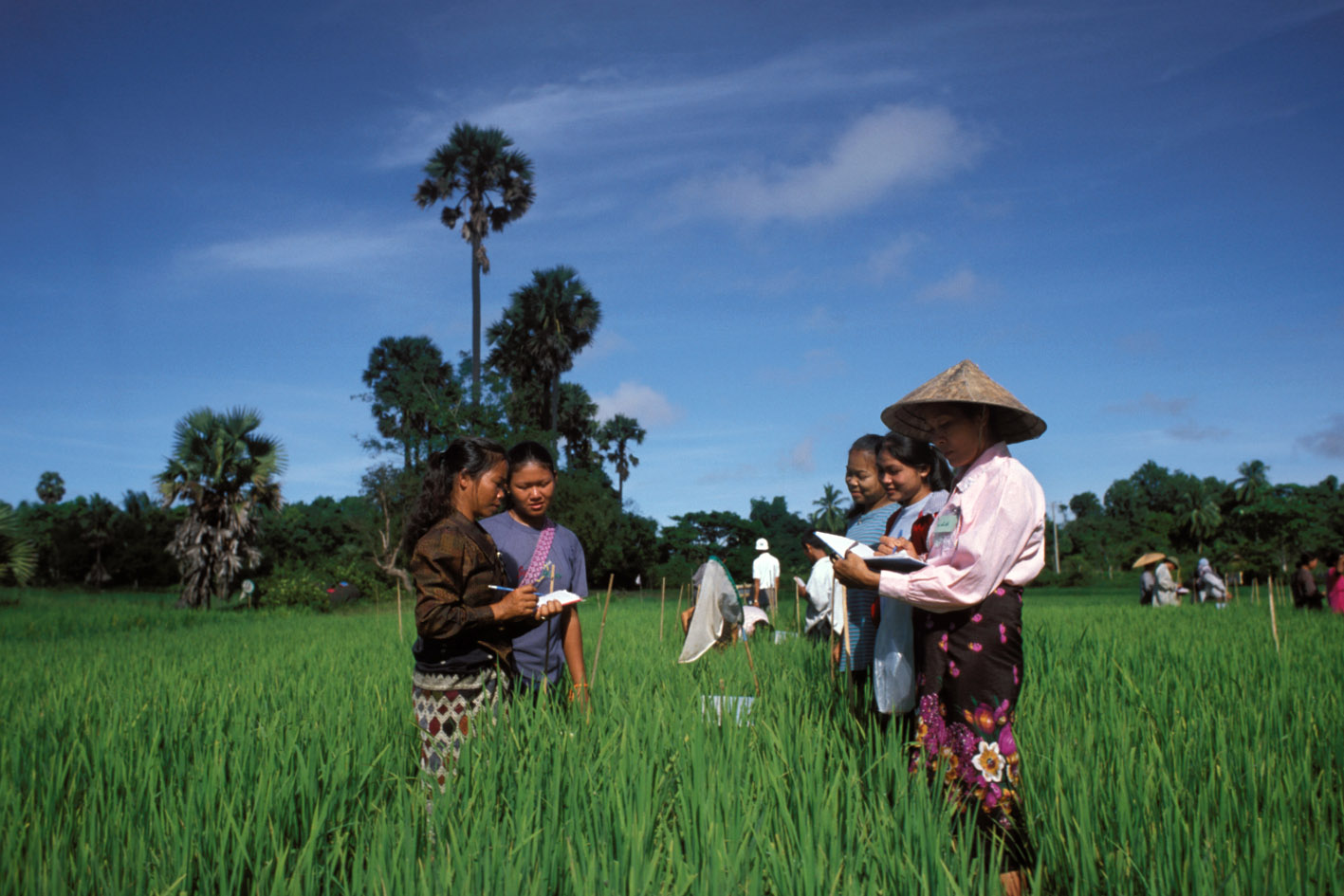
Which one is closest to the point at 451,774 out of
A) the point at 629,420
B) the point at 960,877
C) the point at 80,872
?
the point at 80,872

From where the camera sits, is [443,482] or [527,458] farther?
[527,458]

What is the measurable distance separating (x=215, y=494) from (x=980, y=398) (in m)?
18.6

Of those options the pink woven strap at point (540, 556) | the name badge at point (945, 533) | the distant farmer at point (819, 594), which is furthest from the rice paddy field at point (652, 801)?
the distant farmer at point (819, 594)

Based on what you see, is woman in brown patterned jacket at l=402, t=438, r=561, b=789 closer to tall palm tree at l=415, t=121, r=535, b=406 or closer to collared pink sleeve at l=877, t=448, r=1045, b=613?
collared pink sleeve at l=877, t=448, r=1045, b=613

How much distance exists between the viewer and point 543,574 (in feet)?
9.50

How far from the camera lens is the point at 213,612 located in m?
15.4

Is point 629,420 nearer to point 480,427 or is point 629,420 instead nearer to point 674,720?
point 480,427

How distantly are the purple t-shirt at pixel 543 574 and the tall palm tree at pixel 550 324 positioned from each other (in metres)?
25.5

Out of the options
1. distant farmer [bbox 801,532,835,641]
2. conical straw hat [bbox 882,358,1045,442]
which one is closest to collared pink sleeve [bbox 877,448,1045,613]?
Answer: conical straw hat [bbox 882,358,1045,442]

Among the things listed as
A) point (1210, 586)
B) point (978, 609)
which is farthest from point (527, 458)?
point (1210, 586)

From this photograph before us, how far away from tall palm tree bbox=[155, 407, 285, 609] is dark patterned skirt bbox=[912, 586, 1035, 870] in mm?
17750

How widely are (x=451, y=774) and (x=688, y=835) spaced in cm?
71

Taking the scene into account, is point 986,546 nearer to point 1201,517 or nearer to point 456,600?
point 456,600

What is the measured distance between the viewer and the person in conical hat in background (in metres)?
1.94
